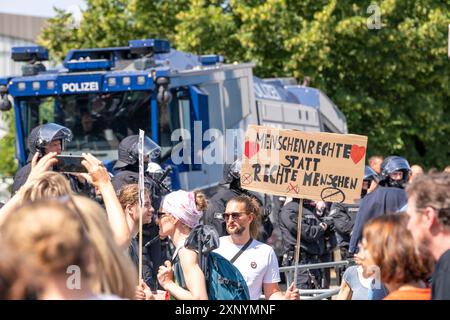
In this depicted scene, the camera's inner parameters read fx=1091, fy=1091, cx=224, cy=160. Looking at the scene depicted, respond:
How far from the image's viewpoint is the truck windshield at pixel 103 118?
14.7m

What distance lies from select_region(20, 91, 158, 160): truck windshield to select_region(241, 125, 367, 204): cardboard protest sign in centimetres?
762

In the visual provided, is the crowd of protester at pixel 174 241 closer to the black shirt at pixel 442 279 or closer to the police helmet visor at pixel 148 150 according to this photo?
the black shirt at pixel 442 279

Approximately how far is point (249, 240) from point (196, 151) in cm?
801

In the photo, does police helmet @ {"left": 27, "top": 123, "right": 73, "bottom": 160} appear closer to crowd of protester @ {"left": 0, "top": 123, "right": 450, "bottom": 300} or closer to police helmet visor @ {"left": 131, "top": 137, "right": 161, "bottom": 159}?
crowd of protester @ {"left": 0, "top": 123, "right": 450, "bottom": 300}

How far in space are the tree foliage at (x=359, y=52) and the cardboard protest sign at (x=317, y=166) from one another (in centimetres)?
1724

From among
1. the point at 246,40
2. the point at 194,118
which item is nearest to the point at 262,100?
the point at 194,118

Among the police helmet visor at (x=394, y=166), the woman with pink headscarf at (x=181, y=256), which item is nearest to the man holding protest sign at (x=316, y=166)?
the woman with pink headscarf at (x=181, y=256)

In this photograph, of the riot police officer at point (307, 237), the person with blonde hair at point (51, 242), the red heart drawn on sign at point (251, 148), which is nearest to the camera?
the person with blonde hair at point (51, 242)

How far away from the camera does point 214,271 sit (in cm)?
Answer: 614

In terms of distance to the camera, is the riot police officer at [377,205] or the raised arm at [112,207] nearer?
the raised arm at [112,207]
